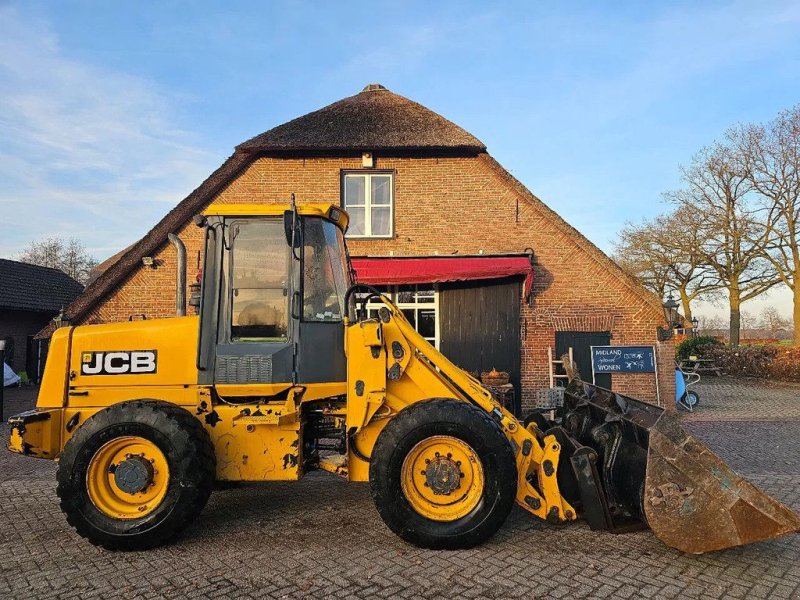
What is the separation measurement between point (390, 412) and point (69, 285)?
80.7 ft

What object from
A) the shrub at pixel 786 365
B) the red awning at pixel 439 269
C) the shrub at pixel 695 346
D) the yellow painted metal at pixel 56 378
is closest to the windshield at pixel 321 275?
the yellow painted metal at pixel 56 378

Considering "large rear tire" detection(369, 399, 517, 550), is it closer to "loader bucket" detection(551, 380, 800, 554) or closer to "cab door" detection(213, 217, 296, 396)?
"loader bucket" detection(551, 380, 800, 554)

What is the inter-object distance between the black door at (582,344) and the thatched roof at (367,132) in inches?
175

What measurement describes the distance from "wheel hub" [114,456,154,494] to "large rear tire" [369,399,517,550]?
1741 millimetres

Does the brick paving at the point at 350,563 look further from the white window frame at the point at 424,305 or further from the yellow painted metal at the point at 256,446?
the white window frame at the point at 424,305

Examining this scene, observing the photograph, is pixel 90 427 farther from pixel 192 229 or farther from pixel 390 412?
pixel 192 229

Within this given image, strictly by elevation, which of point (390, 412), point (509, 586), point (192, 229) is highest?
point (192, 229)

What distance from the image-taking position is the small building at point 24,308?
2033 centimetres

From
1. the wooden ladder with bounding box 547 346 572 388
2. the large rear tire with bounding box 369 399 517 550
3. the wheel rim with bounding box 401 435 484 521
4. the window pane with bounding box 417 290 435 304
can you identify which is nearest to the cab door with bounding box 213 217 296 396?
the large rear tire with bounding box 369 399 517 550

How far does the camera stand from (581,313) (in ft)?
39.1

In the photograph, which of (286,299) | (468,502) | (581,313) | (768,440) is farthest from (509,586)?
(581,313)

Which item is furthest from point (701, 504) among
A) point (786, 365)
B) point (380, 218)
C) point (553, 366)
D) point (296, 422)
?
point (786, 365)

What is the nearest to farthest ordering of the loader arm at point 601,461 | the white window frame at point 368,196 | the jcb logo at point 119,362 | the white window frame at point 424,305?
1. the loader arm at point 601,461
2. the jcb logo at point 119,362
3. the white window frame at point 424,305
4. the white window frame at point 368,196

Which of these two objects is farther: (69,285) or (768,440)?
(69,285)
